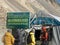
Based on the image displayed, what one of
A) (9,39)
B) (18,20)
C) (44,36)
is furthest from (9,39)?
(44,36)

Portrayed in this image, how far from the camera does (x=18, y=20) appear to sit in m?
16.2

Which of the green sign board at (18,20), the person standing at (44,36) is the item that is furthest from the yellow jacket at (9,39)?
the person standing at (44,36)

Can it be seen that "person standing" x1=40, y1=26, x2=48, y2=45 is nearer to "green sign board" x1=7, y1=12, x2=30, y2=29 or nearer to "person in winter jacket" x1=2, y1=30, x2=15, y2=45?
"green sign board" x1=7, y1=12, x2=30, y2=29

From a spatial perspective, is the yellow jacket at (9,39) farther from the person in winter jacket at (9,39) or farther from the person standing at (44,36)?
the person standing at (44,36)

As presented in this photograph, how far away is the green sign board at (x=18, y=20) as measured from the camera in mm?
16078

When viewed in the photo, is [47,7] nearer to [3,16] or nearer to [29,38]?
[3,16]

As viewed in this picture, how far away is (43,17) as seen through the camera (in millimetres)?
16812

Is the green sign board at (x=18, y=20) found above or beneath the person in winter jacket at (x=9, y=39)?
above

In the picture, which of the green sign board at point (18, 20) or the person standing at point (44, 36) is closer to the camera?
the green sign board at point (18, 20)

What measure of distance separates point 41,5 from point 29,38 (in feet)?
113

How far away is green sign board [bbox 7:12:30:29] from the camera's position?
52.7 ft

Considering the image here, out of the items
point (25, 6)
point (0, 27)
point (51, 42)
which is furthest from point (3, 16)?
point (51, 42)

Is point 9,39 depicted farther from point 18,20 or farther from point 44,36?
point 44,36

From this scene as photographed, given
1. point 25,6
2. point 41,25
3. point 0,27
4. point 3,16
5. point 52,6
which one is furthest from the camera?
point 52,6
